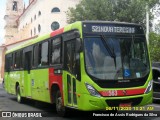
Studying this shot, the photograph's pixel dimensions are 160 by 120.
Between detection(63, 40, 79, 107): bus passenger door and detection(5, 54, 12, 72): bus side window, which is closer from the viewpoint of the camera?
detection(63, 40, 79, 107): bus passenger door

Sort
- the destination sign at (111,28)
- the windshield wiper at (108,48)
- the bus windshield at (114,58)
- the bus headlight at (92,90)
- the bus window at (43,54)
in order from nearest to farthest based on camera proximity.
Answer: the bus headlight at (92,90), the bus windshield at (114,58), the windshield wiper at (108,48), the destination sign at (111,28), the bus window at (43,54)

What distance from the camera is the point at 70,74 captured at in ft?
35.9

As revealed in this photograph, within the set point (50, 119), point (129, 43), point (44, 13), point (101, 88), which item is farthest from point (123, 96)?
point (44, 13)

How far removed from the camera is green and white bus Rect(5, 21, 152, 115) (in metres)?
9.88

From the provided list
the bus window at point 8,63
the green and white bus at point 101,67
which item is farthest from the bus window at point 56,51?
the bus window at point 8,63

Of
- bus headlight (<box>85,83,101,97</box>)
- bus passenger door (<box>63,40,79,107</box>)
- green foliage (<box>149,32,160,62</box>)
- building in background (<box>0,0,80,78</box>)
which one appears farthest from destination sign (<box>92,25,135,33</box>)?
building in background (<box>0,0,80,78</box>)

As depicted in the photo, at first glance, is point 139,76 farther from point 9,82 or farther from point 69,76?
point 9,82

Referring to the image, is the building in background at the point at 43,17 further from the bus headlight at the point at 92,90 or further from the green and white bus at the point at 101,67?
the bus headlight at the point at 92,90

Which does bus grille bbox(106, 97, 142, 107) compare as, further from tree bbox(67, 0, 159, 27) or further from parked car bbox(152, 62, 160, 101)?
tree bbox(67, 0, 159, 27)

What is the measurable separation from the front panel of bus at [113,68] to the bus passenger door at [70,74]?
581mm

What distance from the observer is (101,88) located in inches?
386

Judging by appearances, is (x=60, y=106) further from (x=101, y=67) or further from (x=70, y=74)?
(x=101, y=67)

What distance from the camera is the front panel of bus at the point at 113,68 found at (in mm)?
9844

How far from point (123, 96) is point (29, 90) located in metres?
6.97
